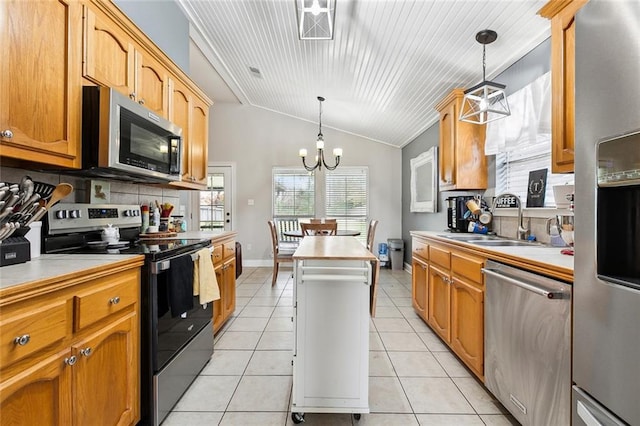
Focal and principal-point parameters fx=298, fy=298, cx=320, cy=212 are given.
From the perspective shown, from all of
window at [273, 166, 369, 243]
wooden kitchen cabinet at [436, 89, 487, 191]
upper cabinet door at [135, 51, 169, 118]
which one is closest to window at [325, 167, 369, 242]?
window at [273, 166, 369, 243]

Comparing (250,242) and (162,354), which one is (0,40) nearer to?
(162,354)

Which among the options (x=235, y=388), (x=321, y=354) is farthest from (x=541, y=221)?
(x=235, y=388)

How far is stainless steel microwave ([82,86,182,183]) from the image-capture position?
1.54 meters

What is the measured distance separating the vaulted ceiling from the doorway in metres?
1.66

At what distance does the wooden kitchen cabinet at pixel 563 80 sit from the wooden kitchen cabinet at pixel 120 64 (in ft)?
7.96

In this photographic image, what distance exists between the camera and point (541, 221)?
227 centimetres

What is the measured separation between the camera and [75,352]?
1082 mm

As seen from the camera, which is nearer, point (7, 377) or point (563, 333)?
point (7, 377)

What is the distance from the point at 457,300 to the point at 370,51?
7.94 feet

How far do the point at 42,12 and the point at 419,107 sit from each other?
143 inches

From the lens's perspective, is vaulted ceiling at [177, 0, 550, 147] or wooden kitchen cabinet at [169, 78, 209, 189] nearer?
vaulted ceiling at [177, 0, 550, 147]

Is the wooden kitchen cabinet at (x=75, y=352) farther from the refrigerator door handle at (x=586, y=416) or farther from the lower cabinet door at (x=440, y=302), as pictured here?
the lower cabinet door at (x=440, y=302)

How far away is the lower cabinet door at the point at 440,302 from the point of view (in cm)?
236

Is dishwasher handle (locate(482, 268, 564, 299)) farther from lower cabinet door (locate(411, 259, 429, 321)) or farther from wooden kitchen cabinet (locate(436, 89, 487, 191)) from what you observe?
wooden kitchen cabinet (locate(436, 89, 487, 191))
